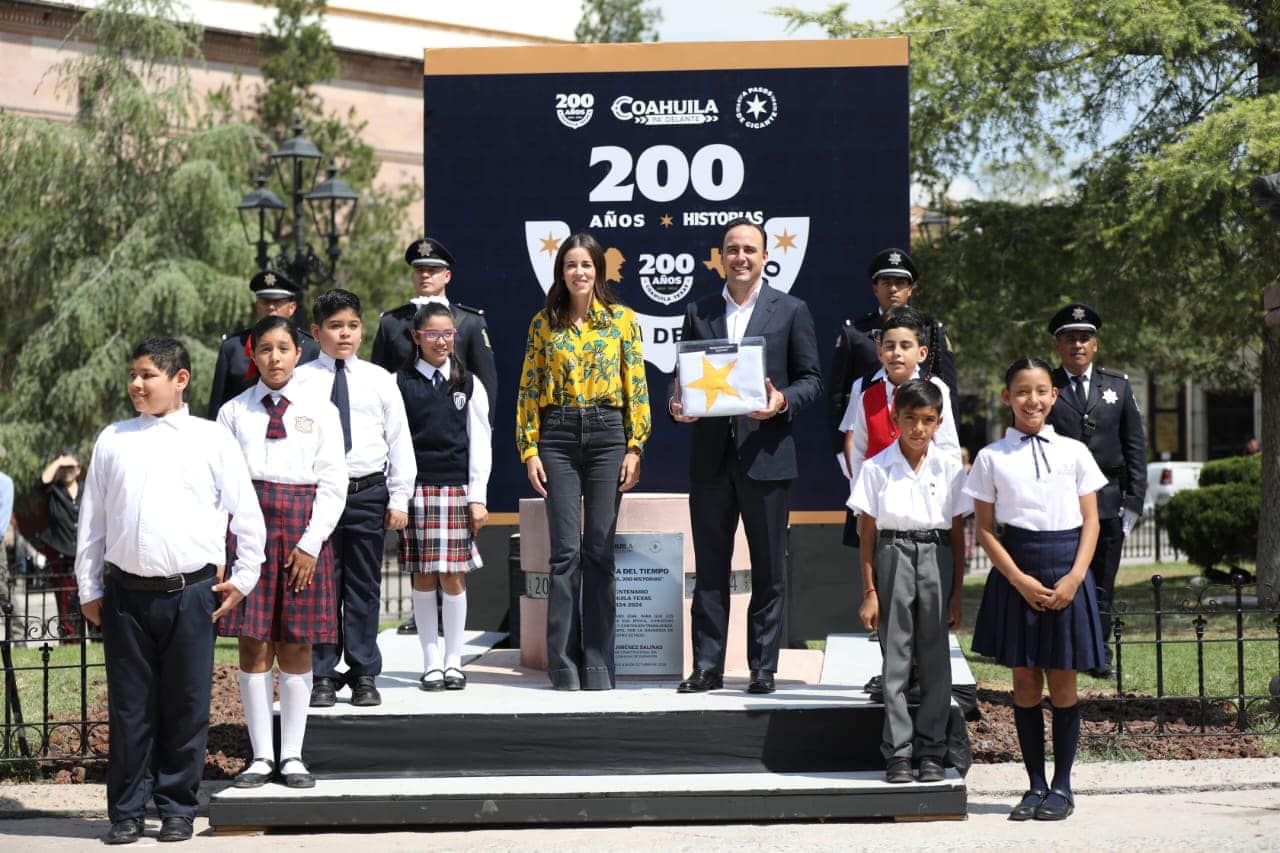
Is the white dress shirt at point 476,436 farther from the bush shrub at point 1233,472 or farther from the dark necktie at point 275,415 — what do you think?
the bush shrub at point 1233,472

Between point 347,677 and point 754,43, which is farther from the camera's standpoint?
point 754,43

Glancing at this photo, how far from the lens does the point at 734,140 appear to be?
399 inches

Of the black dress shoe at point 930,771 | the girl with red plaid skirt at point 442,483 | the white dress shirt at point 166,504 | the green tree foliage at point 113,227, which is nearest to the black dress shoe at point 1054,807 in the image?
the black dress shoe at point 930,771

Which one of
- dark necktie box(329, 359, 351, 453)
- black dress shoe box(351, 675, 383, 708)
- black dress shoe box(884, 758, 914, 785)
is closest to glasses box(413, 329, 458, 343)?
dark necktie box(329, 359, 351, 453)

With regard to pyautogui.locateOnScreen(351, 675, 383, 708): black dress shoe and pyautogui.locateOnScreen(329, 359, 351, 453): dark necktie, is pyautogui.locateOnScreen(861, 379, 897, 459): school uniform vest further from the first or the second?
pyautogui.locateOnScreen(351, 675, 383, 708): black dress shoe

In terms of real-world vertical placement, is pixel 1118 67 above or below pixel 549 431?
above

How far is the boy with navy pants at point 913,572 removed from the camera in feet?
22.1

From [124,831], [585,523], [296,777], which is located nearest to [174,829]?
[124,831]

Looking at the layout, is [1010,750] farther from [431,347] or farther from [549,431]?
[431,347]

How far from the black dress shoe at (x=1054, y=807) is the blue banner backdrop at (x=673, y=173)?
358 centimetres

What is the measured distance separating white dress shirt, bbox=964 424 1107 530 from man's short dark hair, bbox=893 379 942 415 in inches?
11.6

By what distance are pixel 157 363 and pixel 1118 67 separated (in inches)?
485

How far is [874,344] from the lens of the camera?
8469 mm

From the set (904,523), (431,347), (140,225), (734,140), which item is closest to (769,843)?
(904,523)
